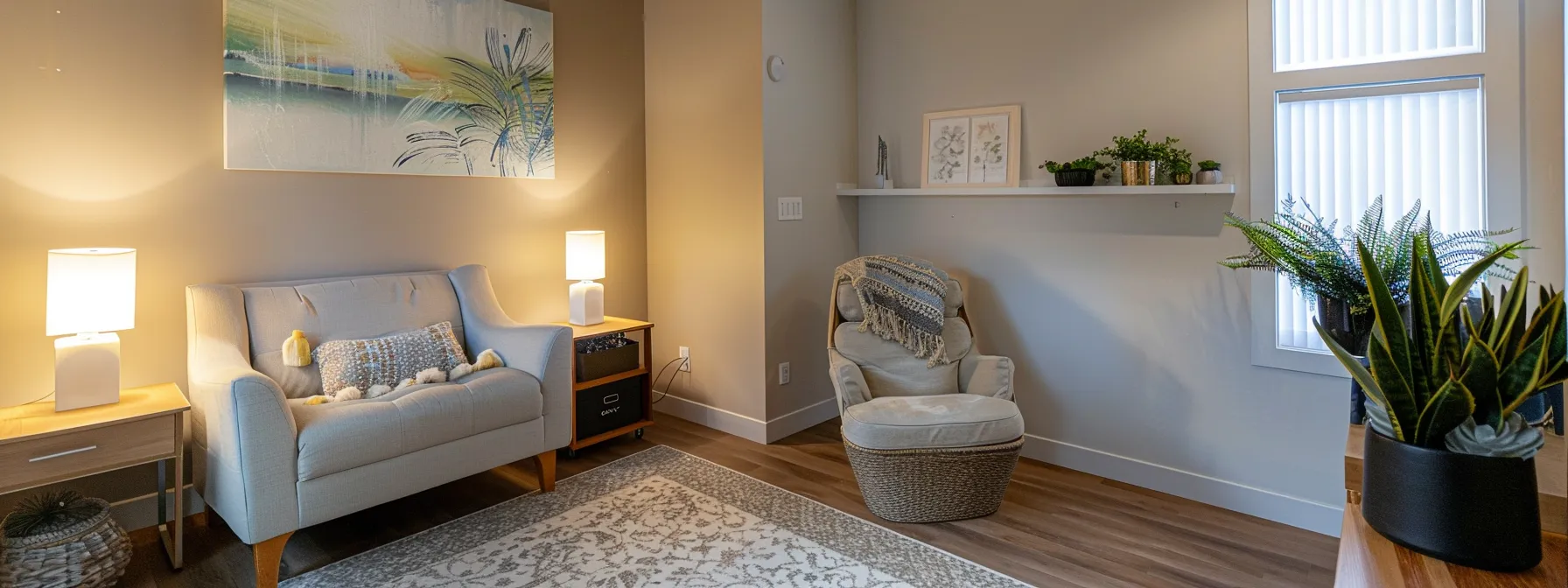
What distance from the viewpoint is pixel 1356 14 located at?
2.63 meters

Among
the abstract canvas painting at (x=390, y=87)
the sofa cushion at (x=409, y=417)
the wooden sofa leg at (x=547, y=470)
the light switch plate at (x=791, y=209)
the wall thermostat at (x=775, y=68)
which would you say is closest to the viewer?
the sofa cushion at (x=409, y=417)

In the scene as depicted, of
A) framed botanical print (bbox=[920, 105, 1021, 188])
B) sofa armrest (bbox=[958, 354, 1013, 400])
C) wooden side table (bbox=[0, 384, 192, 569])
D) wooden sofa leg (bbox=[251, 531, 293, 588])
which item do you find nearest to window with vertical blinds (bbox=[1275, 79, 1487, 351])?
sofa armrest (bbox=[958, 354, 1013, 400])

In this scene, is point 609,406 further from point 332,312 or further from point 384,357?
point 332,312

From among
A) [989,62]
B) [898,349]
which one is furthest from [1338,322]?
[989,62]

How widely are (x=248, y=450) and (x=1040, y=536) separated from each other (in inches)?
96.5

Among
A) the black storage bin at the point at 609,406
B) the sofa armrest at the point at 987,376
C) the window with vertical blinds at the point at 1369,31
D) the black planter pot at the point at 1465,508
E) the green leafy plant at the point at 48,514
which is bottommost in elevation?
the green leafy plant at the point at 48,514

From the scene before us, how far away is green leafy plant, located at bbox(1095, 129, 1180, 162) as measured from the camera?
2998 mm

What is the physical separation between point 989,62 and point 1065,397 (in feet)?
4.97

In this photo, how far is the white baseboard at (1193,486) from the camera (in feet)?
9.21

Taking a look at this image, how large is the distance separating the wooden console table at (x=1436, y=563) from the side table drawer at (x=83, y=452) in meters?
2.90

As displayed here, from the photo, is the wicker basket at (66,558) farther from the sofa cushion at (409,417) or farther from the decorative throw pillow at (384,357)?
the decorative throw pillow at (384,357)

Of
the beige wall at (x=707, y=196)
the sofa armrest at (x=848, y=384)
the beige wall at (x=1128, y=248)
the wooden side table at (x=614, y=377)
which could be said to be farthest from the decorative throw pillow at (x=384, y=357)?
the beige wall at (x=1128, y=248)

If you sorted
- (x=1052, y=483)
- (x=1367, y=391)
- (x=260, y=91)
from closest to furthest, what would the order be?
(x=1367, y=391) < (x=260, y=91) < (x=1052, y=483)

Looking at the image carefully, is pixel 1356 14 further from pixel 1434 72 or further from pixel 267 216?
pixel 267 216
